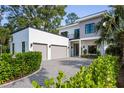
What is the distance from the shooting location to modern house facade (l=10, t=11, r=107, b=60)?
26578 mm

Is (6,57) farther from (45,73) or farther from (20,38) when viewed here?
(20,38)

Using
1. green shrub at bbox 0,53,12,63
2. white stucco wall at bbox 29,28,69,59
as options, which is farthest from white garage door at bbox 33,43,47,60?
green shrub at bbox 0,53,12,63

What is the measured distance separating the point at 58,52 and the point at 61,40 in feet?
6.31

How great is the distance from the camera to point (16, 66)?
43.1 feet

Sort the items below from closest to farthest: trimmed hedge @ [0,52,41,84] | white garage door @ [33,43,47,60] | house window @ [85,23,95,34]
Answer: trimmed hedge @ [0,52,41,84] < white garage door @ [33,43,47,60] < house window @ [85,23,95,34]

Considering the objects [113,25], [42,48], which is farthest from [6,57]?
[42,48]

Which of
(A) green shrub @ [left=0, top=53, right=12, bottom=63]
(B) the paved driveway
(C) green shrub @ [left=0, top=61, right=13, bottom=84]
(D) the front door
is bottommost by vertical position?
(B) the paved driveway

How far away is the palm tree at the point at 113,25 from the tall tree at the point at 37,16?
27.6 metres

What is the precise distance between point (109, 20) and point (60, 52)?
18.2 m

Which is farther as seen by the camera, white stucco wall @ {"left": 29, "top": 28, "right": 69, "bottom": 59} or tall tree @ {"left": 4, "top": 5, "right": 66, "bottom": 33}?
tall tree @ {"left": 4, "top": 5, "right": 66, "bottom": 33}

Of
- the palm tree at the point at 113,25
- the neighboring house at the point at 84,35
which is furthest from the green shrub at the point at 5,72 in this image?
the neighboring house at the point at 84,35

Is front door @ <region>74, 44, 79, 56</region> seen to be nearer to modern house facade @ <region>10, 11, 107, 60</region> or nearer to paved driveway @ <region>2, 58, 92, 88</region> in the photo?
modern house facade @ <region>10, 11, 107, 60</region>
